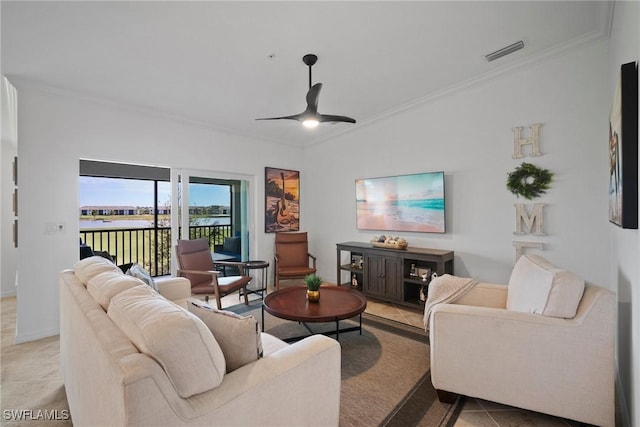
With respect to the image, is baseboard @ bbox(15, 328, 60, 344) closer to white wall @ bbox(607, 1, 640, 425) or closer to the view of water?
the view of water

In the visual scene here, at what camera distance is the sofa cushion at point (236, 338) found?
48.8 inches

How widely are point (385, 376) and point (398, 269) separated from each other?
170cm

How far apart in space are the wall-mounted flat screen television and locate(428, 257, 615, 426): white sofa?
191 centimetres

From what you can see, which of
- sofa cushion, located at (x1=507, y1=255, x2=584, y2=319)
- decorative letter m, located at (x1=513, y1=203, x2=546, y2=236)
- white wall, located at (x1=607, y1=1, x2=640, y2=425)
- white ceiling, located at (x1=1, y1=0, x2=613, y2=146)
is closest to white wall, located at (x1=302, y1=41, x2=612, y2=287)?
decorative letter m, located at (x1=513, y1=203, x2=546, y2=236)

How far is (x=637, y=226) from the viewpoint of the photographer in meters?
1.34

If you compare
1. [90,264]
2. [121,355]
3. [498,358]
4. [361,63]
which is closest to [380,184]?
[361,63]

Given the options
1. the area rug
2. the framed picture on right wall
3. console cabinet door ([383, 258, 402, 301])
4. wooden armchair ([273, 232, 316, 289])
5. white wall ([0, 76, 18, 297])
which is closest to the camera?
the framed picture on right wall

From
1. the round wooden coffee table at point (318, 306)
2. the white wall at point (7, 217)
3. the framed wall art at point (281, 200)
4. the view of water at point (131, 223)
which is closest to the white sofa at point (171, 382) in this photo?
the round wooden coffee table at point (318, 306)

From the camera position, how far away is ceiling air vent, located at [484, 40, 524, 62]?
264 cm

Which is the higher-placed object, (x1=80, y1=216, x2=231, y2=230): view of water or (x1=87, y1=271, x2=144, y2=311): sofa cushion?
(x1=80, y1=216, x2=231, y2=230): view of water

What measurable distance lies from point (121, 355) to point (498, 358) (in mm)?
1953

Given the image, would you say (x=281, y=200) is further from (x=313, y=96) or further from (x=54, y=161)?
(x=54, y=161)

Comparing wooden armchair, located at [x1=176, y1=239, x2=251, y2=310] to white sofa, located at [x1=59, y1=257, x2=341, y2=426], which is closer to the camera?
white sofa, located at [x1=59, y1=257, x2=341, y2=426]

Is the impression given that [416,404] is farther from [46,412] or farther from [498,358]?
[46,412]
